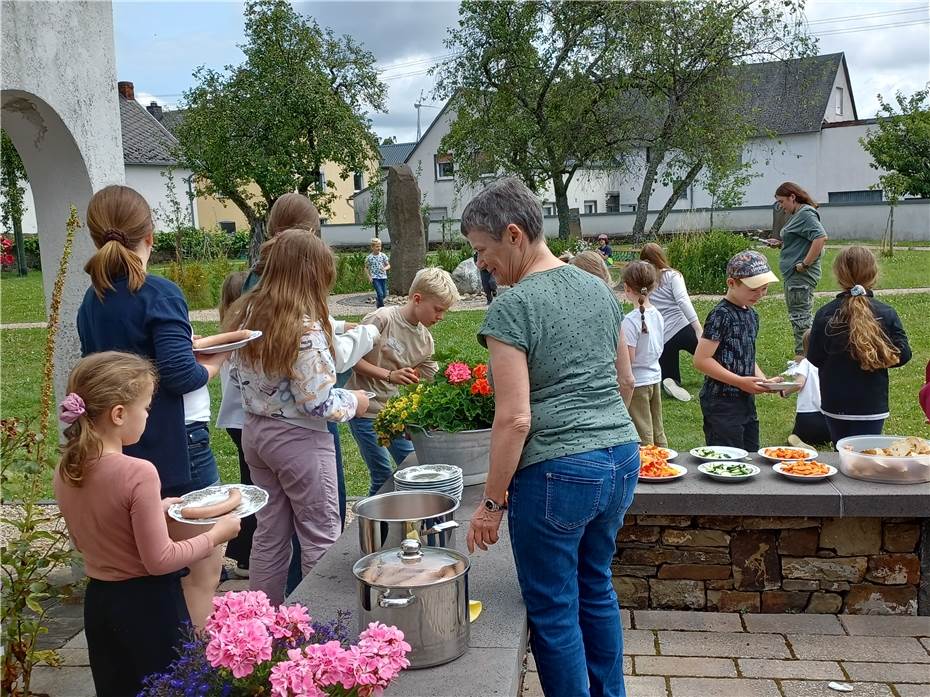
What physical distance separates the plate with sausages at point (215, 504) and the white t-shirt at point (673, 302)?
5330 mm

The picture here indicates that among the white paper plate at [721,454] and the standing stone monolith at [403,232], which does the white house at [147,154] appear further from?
the white paper plate at [721,454]

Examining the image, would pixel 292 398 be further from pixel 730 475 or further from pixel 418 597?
pixel 730 475

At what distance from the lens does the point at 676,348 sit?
826cm

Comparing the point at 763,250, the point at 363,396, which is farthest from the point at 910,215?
the point at 363,396

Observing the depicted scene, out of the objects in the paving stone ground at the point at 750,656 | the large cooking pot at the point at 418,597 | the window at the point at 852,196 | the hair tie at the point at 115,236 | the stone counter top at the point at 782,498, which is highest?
the window at the point at 852,196

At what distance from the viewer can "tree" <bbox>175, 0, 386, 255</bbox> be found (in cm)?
2128

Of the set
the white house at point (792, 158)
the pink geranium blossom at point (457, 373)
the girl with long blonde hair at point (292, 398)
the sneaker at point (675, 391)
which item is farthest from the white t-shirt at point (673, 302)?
the white house at point (792, 158)

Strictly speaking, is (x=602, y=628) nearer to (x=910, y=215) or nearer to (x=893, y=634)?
(x=893, y=634)

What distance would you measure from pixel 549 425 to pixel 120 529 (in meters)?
1.30

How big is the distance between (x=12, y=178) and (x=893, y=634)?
27.3 metres

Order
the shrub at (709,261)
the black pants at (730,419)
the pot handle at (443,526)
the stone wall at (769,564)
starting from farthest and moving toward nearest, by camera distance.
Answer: the shrub at (709,261)
the black pants at (730,419)
the stone wall at (769,564)
the pot handle at (443,526)

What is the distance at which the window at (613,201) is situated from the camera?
45.4m

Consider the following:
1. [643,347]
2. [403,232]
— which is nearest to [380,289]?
[403,232]

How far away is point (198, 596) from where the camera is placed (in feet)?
9.48
